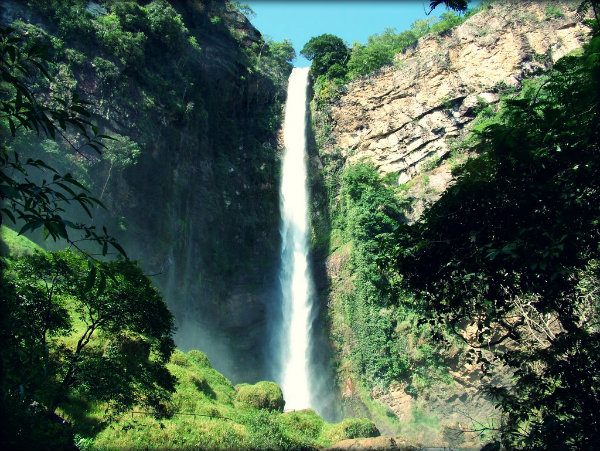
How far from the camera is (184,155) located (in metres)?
26.7

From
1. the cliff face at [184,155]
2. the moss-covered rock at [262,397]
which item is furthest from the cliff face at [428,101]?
the moss-covered rock at [262,397]

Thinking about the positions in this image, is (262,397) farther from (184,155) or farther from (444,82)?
(444,82)

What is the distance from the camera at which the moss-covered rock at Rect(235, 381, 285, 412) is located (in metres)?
17.1

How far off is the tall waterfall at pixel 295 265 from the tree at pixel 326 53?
2.48 m

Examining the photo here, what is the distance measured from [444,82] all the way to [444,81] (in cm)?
8

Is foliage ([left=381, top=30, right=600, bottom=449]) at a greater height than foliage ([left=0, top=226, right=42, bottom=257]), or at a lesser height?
lesser

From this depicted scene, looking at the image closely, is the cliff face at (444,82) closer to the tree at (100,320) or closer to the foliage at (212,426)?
the foliage at (212,426)

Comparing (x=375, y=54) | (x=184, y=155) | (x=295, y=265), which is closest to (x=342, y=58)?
(x=375, y=54)

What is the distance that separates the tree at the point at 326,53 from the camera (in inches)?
1288

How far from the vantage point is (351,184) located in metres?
A: 26.0

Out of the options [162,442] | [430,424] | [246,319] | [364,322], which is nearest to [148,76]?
[246,319]

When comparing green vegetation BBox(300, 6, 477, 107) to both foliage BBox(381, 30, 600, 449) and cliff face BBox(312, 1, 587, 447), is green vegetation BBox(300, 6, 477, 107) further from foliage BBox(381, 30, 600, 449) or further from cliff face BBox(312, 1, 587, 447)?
foliage BBox(381, 30, 600, 449)

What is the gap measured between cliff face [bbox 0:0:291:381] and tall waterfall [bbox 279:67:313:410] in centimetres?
92

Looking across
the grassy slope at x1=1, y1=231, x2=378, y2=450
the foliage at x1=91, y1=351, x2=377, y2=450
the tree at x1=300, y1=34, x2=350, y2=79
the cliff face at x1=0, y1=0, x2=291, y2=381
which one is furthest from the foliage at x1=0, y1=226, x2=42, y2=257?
the tree at x1=300, y1=34, x2=350, y2=79
